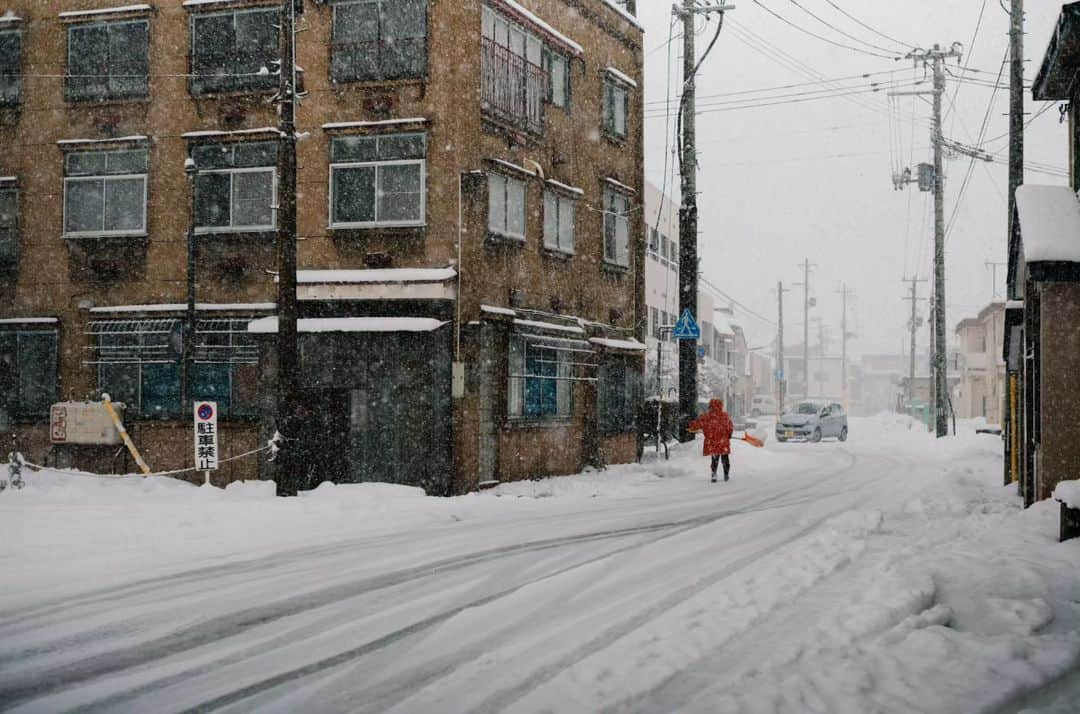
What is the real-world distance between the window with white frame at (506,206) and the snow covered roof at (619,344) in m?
4.02

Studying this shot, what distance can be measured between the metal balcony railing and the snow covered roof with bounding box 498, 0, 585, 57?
2.45ft

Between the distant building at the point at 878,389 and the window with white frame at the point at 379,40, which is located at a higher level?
the window with white frame at the point at 379,40

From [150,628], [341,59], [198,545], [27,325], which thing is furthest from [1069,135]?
[27,325]

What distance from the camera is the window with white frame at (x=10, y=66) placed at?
2197cm

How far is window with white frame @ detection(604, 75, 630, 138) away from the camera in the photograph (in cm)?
2606

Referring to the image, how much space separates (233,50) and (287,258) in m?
6.72

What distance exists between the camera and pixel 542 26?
22.5 m

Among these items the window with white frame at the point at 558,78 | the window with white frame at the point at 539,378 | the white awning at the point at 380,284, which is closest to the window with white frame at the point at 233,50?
the white awning at the point at 380,284

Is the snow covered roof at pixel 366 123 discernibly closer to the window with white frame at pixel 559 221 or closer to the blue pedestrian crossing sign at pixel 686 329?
the window with white frame at pixel 559 221

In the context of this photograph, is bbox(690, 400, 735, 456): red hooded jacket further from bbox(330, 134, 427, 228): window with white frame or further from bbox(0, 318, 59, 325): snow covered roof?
bbox(0, 318, 59, 325): snow covered roof

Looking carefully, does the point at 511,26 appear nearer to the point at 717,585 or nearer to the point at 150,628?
the point at 717,585

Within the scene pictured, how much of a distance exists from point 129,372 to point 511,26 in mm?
10046

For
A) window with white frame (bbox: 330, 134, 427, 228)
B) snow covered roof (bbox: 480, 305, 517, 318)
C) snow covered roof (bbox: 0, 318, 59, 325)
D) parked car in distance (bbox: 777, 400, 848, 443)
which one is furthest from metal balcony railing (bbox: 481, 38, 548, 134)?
parked car in distance (bbox: 777, 400, 848, 443)

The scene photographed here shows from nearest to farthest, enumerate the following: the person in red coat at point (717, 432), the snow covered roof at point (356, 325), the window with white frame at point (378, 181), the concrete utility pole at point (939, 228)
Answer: the snow covered roof at point (356, 325)
the window with white frame at point (378, 181)
the person in red coat at point (717, 432)
the concrete utility pole at point (939, 228)
